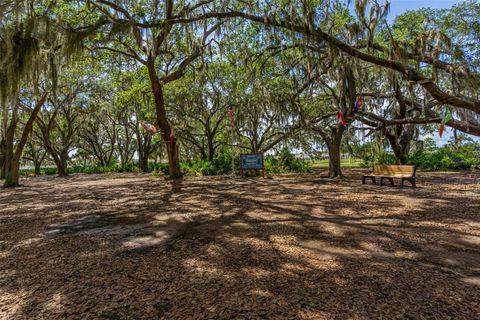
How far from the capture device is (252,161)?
1273 centimetres

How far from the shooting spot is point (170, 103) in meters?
19.0

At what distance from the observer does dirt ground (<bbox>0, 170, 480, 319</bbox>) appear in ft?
7.11

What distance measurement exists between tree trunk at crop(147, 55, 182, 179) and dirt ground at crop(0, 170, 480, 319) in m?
6.67

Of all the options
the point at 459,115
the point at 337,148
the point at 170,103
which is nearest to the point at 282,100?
the point at 337,148

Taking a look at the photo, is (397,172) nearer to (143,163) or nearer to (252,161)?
(252,161)

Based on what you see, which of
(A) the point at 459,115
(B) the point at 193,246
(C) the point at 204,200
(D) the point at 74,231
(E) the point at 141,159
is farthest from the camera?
(E) the point at 141,159

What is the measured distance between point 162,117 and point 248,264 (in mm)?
10103

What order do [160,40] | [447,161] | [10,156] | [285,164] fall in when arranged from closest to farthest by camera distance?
[160,40], [10,156], [447,161], [285,164]

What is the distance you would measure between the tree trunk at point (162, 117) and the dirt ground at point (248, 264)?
6.67 meters

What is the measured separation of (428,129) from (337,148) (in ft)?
45.5

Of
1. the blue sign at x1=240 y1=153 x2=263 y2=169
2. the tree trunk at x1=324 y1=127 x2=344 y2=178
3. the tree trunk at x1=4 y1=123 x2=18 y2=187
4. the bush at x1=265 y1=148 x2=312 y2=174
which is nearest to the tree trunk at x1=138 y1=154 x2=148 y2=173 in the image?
the tree trunk at x1=4 y1=123 x2=18 y2=187

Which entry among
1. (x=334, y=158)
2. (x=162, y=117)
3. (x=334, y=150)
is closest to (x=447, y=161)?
(x=334, y=158)

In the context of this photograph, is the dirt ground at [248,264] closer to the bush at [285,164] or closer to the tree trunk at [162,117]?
the tree trunk at [162,117]

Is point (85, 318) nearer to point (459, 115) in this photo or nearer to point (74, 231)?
point (74, 231)
